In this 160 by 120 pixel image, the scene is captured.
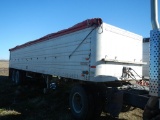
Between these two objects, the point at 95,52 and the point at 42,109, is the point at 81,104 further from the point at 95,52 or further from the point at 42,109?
the point at 42,109

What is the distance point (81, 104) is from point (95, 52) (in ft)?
5.59

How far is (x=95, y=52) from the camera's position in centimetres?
575

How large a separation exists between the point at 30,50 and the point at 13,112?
21.1 ft

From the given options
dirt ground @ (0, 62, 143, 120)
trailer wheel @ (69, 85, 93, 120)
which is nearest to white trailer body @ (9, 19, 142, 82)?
trailer wheel @ (69, 85, 93, 120)

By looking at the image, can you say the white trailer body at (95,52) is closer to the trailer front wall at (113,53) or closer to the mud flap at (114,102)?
the trailer front wall at (113,53)

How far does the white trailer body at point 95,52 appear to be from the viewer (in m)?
5.79

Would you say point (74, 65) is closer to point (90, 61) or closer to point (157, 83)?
point (90, 61)

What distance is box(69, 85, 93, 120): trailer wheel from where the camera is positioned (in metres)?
5.81

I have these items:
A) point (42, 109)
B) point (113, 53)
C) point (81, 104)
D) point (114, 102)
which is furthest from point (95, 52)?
point (42, 109)

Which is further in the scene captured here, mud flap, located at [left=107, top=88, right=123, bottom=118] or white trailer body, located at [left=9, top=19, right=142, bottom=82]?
white trailer body, located at [left=9, top=19, right=142, bottom=82]

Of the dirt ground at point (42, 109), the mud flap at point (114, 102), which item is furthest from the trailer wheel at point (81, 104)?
the mud flap at point (114, 102)

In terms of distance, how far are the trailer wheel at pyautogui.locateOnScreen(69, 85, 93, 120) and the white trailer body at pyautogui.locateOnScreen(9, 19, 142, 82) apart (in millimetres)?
414

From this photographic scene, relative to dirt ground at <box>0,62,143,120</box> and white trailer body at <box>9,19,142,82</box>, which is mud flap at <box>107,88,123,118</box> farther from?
dirt ground at <box>0,62,143,120</box>

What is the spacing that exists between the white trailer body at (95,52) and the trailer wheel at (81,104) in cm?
41
